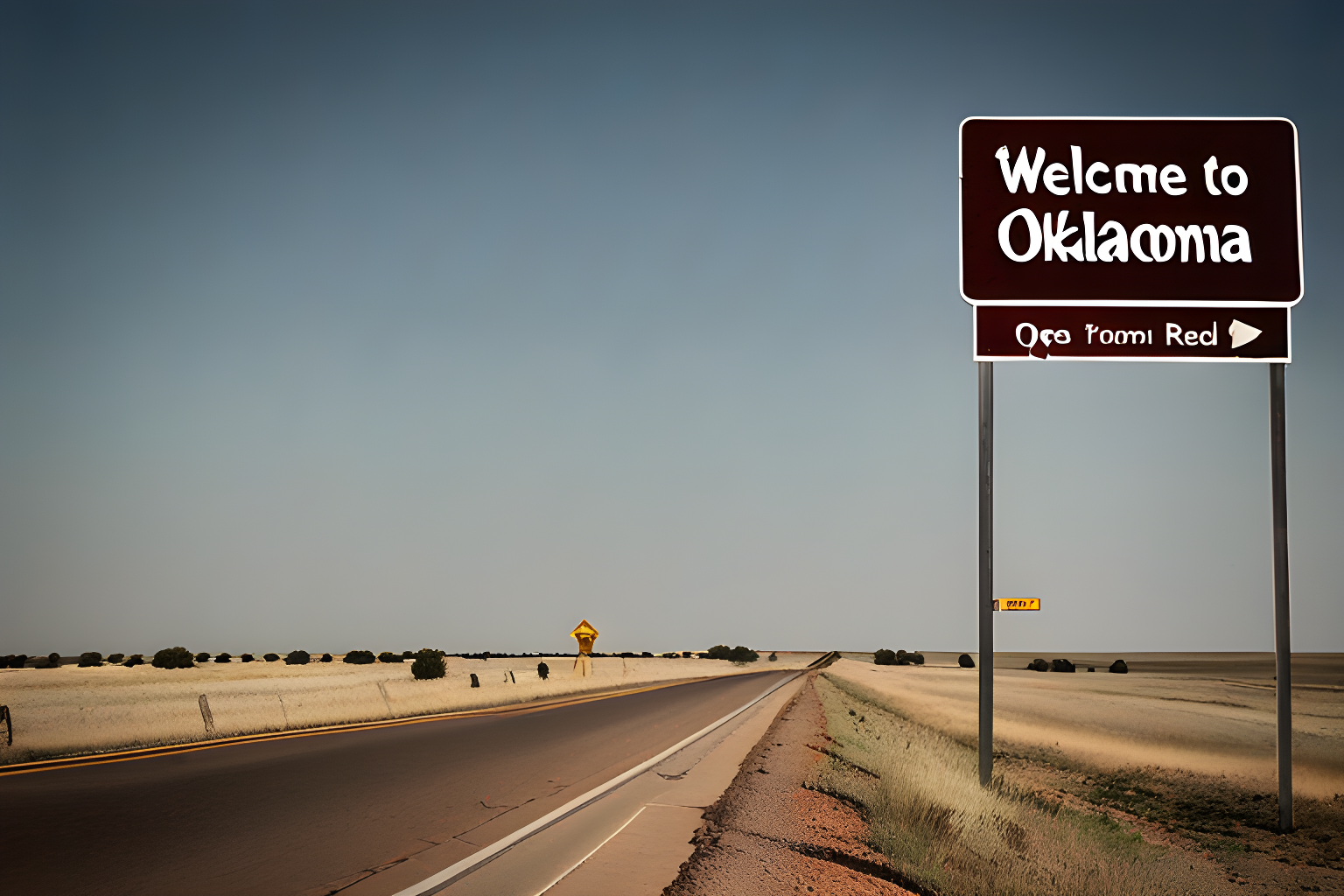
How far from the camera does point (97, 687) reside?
42688 mm

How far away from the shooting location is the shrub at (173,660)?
76062 millimetres

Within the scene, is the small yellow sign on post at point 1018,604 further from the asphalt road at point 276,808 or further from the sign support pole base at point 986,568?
the asphalt road at point 276,808

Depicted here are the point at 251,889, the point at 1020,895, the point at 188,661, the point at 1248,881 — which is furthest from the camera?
the point at 188,661

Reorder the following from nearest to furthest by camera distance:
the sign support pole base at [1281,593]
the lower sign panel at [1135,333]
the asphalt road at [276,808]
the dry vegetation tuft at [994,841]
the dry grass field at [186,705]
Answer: the asphalt road at [276,808], the dry vegetation tuft at [994,841], the sign support pole base at [1281,593], the lower sign panel at [1135,333], the dry grass field at [186,705]

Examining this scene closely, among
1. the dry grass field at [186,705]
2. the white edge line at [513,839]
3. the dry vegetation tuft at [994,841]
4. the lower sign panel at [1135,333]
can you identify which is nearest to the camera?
the white edge line at [513,839]

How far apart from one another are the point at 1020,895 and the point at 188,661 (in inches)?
3322

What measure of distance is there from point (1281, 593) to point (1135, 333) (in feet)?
11.8

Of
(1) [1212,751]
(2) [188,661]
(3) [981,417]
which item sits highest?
(3) [981,417]

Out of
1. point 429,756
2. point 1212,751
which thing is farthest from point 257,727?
point 1212,751

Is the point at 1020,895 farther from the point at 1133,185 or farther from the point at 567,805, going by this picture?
the point at 1133,185

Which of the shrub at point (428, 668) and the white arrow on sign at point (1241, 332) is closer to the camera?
the white arrow on sign at point (1241, 332)

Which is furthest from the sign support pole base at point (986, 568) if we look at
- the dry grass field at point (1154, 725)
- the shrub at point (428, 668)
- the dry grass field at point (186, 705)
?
the shrub at point (428, 668)

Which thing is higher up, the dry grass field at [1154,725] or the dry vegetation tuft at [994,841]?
the dry vegetation tuft at [994,841]

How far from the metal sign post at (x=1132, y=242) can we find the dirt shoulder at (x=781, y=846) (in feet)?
9.70
